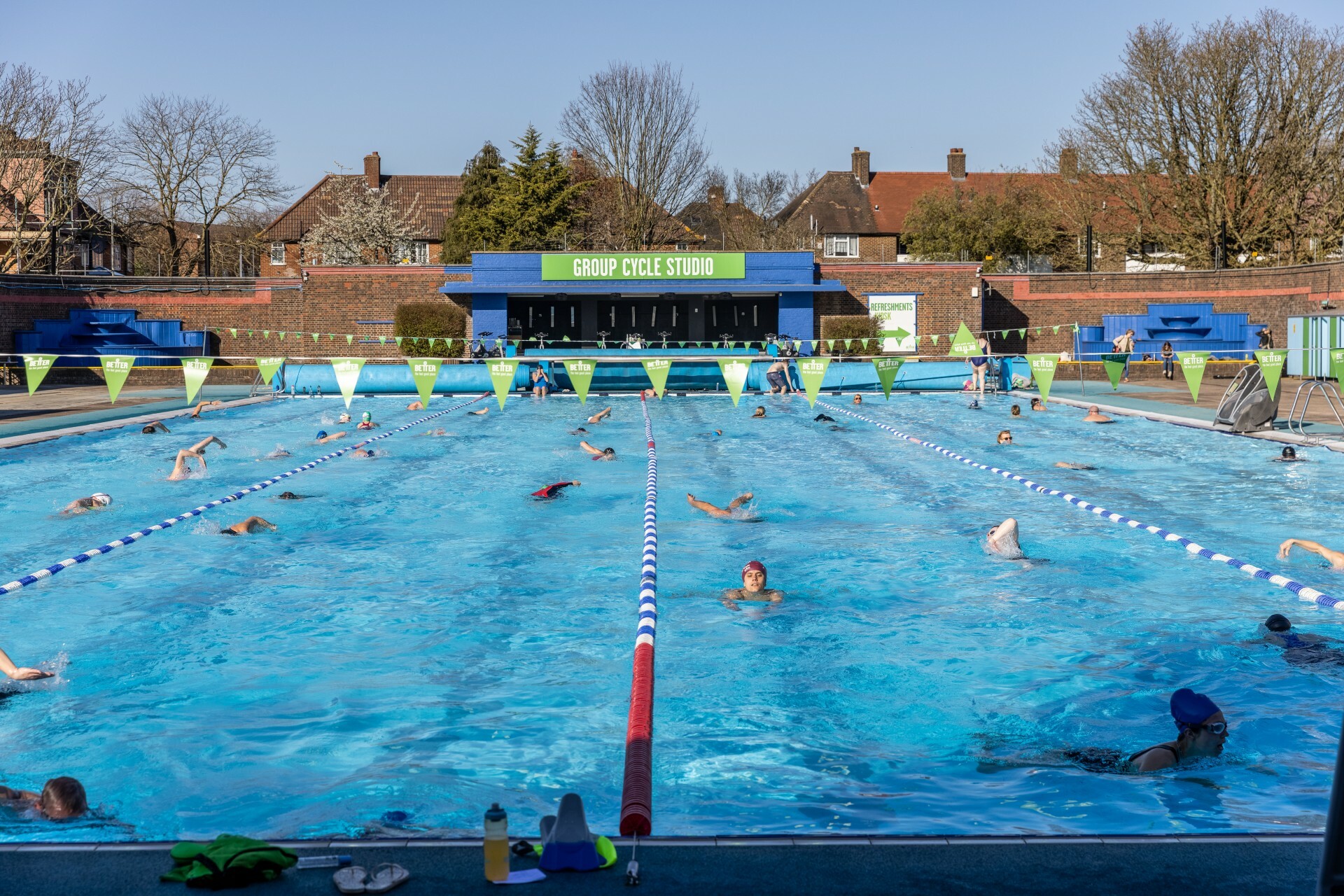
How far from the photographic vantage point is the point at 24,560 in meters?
10.7

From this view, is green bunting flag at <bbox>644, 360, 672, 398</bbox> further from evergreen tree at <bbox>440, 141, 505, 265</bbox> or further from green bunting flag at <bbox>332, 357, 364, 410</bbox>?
evergreen tree at <bbox>440, 141, 505, 265</bbox>

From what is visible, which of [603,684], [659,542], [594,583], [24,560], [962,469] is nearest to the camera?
[603,684]

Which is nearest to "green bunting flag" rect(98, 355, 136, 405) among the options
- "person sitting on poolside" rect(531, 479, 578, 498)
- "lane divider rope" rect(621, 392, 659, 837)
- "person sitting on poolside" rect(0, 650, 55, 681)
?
"person sitting on poolside" rect(531, 479, 578, 498)

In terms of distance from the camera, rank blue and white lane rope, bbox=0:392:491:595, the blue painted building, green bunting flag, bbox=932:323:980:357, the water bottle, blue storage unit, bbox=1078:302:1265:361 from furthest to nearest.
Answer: blue storage unit, bbox=1078:302:1265:361 < the blue painted building < green bunting flag, bbox=932:323:980:357 < blue and white lane rope, bbox=0:392:491:595 < the water bottle

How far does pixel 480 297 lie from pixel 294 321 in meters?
6.58

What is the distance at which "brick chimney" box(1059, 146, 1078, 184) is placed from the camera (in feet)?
143

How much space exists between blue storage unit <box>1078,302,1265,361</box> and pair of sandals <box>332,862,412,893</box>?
35.0 m

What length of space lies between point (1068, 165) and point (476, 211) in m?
24.3

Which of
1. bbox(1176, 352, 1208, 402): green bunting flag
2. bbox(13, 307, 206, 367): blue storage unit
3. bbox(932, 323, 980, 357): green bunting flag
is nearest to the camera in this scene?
bbox(1176, 352, 1208, 402): green bunting flag

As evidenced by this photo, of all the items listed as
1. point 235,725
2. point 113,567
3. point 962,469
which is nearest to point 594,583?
point 235,725

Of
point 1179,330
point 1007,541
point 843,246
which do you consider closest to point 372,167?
point 843,246

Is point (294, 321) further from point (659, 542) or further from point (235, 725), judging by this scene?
point (235, 725)

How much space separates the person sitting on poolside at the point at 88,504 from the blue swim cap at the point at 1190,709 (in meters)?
11.8

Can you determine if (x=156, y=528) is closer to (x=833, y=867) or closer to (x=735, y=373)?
(x=833, y=867)
